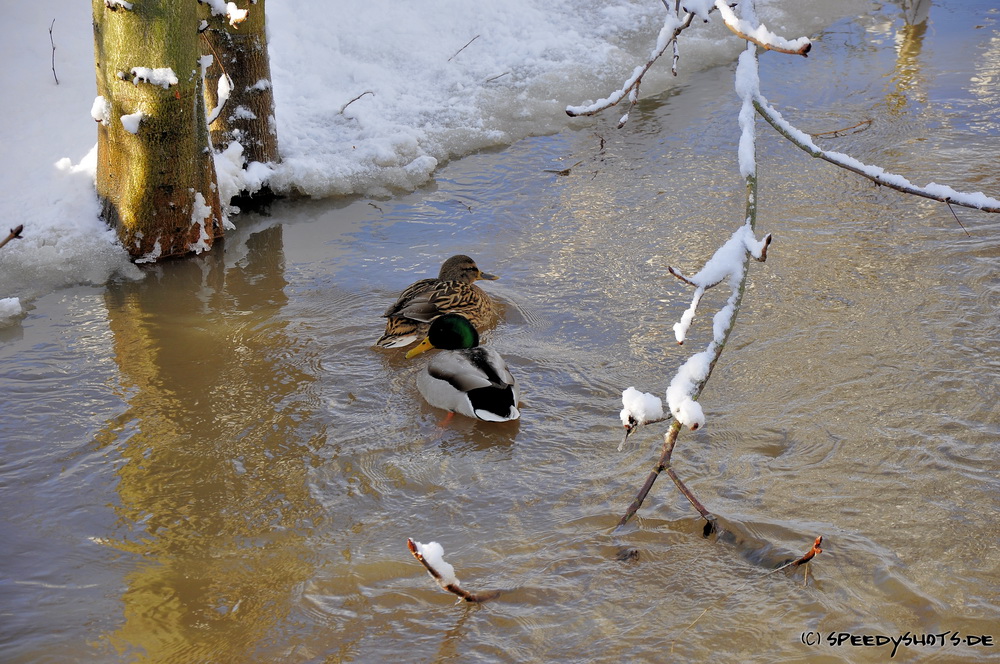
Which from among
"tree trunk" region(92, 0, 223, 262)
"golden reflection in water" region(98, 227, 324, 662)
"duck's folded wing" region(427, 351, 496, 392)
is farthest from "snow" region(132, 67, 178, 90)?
"duck's folded wing" region(427, 351, 496, 392)

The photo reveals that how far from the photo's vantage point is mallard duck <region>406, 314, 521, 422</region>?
432 centimetres

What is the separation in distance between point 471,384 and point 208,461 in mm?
1274

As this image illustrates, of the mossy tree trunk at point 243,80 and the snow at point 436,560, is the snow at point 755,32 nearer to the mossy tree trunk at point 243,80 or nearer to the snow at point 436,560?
the snow at point 436,560

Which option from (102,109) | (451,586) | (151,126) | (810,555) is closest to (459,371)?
(451,586)

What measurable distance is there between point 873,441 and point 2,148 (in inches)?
249

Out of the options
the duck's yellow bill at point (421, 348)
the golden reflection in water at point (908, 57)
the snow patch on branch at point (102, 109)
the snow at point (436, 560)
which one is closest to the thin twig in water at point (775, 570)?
the snow at point (436, 560)

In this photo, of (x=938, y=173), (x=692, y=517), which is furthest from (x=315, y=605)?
(x=938, y=173)

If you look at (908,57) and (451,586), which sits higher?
(908,57)

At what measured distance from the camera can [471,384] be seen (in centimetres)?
437

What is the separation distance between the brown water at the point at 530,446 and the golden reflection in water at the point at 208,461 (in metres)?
0.02

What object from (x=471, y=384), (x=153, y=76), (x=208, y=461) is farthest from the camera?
(x=153, y=76)

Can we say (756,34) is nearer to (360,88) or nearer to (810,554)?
(810,554)

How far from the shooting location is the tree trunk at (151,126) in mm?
5629

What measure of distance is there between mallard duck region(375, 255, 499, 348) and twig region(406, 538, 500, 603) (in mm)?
2252
